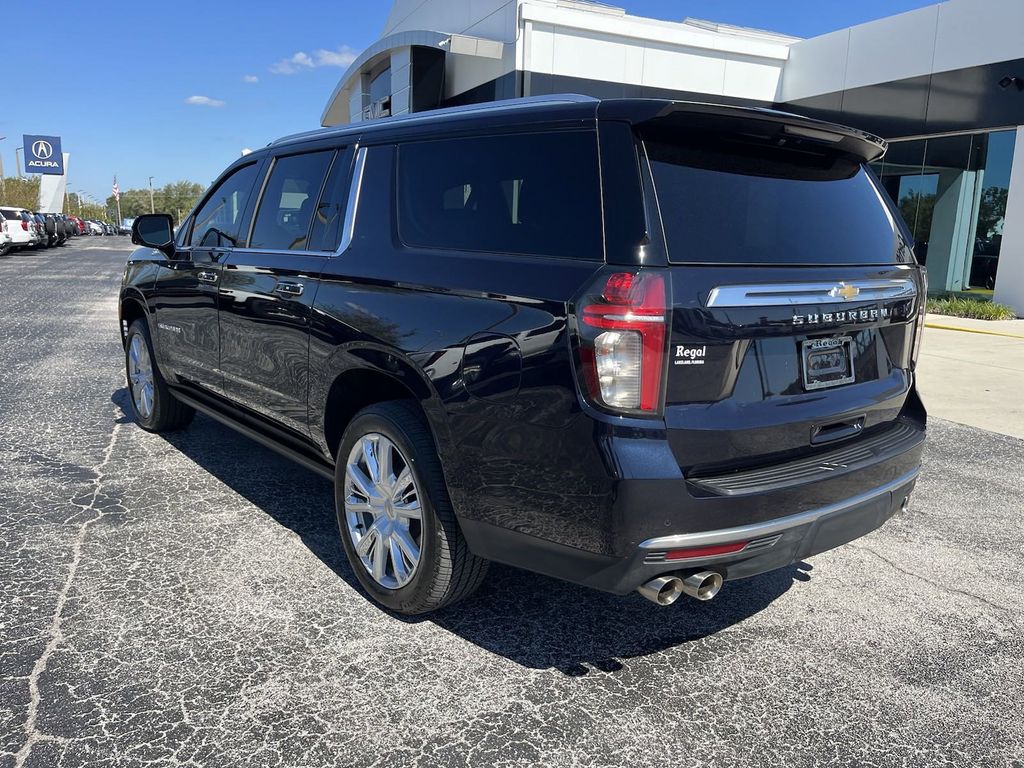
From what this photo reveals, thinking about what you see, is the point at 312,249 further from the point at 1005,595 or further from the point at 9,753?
the point at 1005,595

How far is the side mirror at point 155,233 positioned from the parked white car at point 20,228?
104 ft

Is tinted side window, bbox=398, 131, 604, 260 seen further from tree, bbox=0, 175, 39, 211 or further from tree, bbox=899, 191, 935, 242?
tree, bbox=0, 175, 39, 211

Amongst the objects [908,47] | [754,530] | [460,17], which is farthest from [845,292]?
[460,17]

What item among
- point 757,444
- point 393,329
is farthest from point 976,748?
point 393,329

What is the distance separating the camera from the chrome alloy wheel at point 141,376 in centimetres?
569

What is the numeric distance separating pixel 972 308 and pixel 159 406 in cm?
1592

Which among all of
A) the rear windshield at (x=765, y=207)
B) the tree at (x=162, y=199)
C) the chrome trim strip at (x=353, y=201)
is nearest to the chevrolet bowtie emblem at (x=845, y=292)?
the rear windshield at (x=765, y=207)

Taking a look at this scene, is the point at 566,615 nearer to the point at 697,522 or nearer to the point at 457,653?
the point at 457,653

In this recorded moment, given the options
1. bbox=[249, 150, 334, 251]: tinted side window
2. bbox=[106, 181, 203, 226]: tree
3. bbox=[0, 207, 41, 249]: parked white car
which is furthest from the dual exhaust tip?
bbox=[106, 181, 203, 226]: tree

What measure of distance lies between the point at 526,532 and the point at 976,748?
1.58 m

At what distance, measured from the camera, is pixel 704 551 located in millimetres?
2490

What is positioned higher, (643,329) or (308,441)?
(643,329)

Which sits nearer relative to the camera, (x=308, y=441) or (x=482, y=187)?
(x=482, y=187)

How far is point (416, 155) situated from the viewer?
3.36 meters
